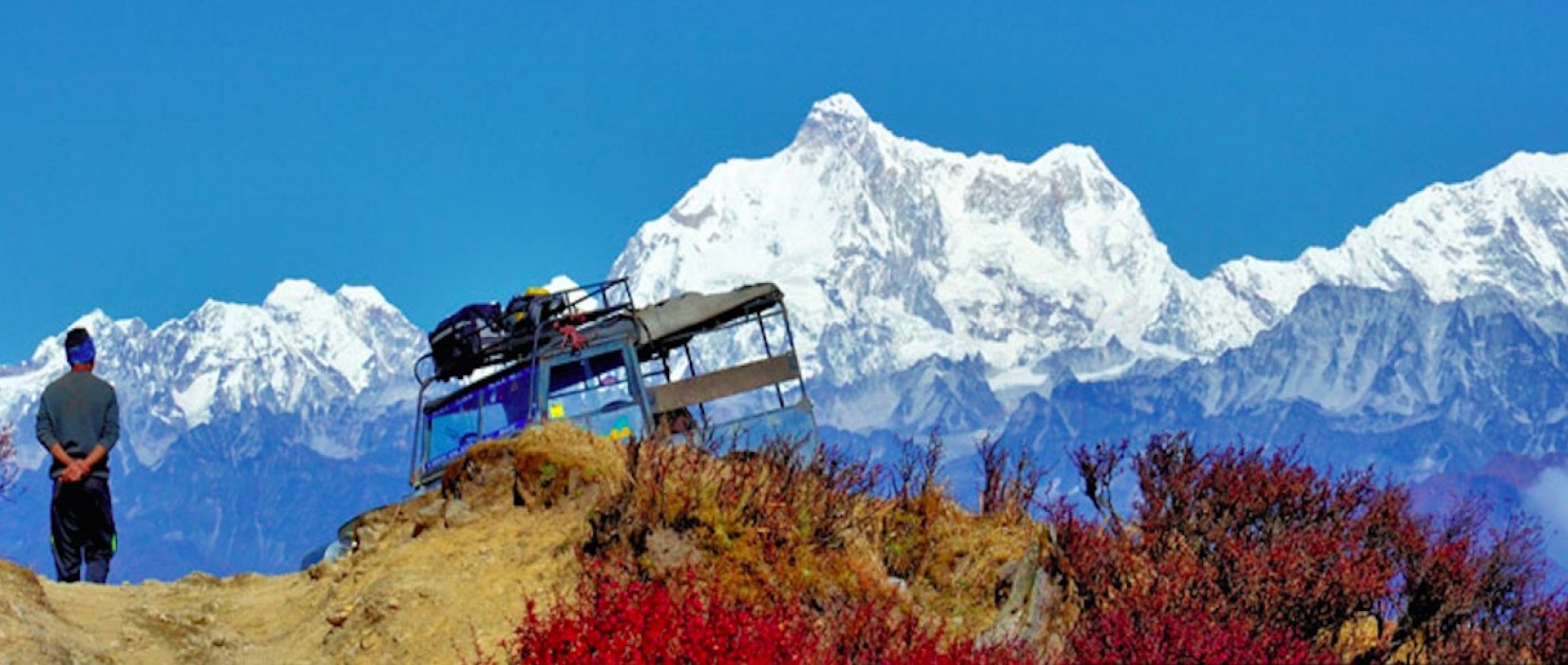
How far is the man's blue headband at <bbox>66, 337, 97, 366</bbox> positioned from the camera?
47.6ft

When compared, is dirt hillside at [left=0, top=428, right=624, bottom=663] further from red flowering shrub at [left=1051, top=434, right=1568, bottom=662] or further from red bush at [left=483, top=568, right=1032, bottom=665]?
red flowering shrub at [left=1051, top=434, right=1568, bottom=662]

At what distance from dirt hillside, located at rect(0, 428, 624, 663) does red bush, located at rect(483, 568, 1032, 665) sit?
1.13m

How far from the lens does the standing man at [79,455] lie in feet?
45.7

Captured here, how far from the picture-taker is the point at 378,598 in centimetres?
1305

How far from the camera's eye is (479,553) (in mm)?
13906

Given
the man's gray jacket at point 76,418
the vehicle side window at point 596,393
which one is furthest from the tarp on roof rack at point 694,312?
the man's gray jacket at point 76,418

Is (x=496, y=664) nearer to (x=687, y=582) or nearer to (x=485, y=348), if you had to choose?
(x=687, y=582)

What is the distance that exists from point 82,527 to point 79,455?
2.34 feet

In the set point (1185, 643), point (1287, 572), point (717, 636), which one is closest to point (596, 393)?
point (717, 636)

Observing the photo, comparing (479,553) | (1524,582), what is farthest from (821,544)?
(1524,582)

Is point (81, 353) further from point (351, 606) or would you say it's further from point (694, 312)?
point (694, 312)

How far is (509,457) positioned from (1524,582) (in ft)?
29.3

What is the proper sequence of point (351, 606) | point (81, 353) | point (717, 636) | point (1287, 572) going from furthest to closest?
1. point (81, 353)
2. point (351, 606)
3. point (1287, 572)
4. point (717, 636)

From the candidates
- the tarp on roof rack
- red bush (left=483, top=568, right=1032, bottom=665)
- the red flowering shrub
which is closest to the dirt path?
red bush (left=483, top=568, right=1032, bottom=665)
